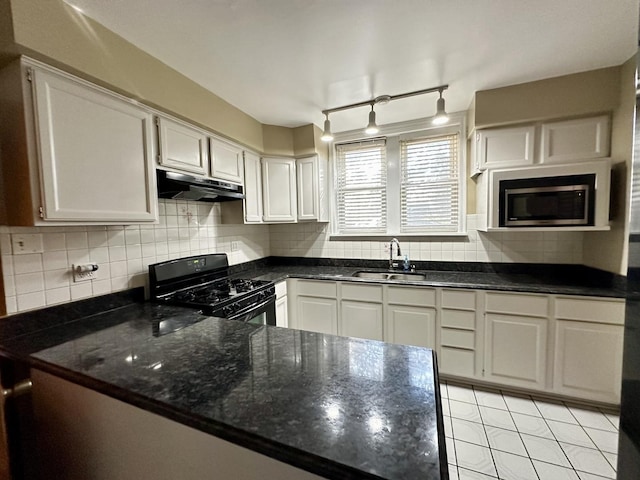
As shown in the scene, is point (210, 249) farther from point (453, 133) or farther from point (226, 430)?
point (453, 133)

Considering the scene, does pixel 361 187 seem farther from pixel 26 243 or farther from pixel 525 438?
pixel 26 243

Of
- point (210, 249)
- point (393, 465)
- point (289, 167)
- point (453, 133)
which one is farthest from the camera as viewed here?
point (289, 167)

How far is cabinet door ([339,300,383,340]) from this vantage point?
2.57 metres

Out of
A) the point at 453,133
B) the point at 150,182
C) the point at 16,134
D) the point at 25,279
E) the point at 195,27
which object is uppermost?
the point at 195,27

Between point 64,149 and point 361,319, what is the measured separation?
7.98 feet

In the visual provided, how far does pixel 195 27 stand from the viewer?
147 centimetres

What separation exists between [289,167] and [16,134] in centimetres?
211

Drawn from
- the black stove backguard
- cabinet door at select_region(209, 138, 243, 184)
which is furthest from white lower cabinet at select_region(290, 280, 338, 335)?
cabinet door at select_region(209, 138, 243, 184)

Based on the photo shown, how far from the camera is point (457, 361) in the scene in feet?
7.64

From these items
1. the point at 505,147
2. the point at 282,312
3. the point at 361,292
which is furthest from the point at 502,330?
the point at 282,312

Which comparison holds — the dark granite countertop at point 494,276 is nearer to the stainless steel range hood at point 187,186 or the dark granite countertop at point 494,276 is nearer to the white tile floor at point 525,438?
the white tile floor at point 525,438

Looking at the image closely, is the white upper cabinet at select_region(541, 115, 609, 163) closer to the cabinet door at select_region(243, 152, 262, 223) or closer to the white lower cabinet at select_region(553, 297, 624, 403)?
the white lower cabinet at select_region(553, 297, 624, 403)

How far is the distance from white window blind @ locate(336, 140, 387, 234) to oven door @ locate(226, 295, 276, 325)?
4.50ft

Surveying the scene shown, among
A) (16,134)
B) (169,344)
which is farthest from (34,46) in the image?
Answer: (169,344)
